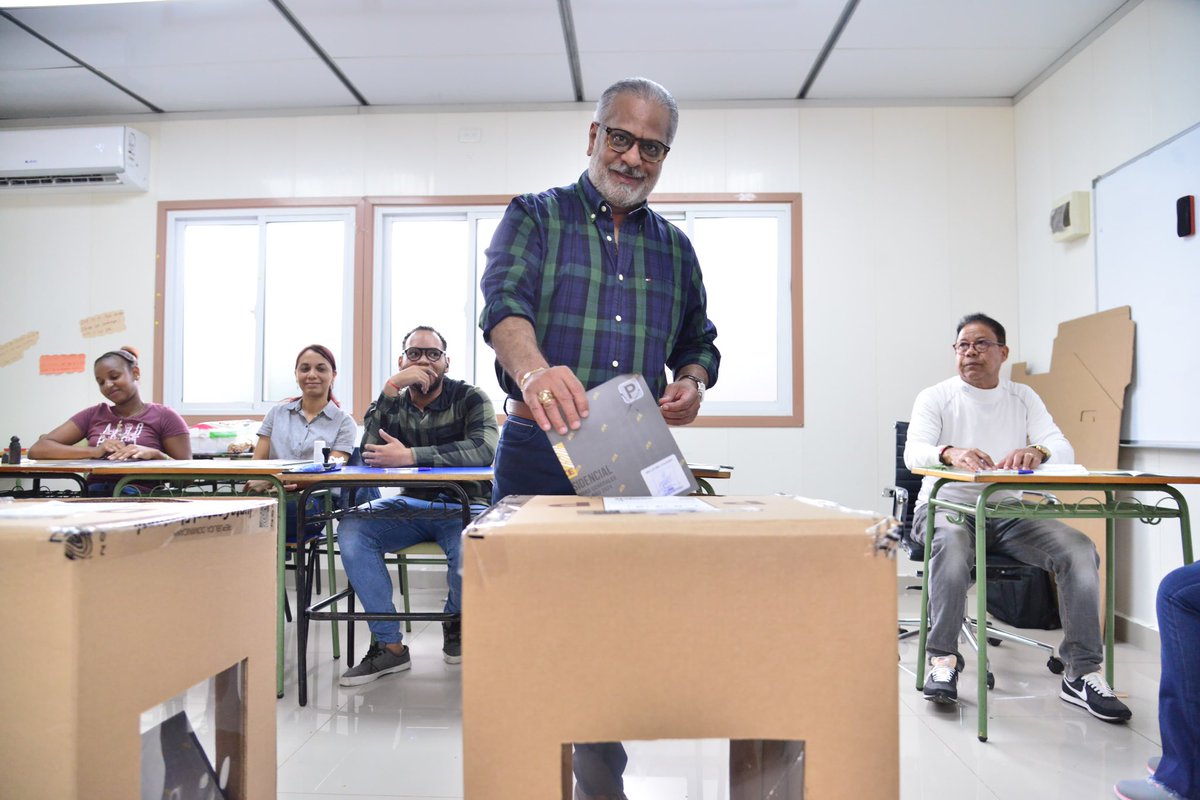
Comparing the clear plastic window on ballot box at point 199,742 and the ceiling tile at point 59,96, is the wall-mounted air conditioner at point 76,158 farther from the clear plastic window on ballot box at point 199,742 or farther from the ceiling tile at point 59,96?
the clear plastic window on ballot box at point 199,742

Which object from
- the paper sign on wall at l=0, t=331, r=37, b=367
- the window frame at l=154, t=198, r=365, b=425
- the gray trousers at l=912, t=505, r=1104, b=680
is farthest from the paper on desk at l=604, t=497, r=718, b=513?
the paper sign on wall at l=0, t=331, r=37, b=367

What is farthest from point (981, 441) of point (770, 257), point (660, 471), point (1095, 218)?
point (660, 471)

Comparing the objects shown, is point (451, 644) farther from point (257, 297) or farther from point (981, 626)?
point (257, 297)

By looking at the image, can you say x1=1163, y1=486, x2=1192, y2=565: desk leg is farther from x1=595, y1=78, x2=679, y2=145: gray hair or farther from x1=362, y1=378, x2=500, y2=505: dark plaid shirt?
x1=362, y1=378, x2=500, y2=505: dark plaid shirt

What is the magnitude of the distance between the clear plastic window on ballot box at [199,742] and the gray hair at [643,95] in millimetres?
942

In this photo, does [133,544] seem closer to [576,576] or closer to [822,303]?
[576,576]

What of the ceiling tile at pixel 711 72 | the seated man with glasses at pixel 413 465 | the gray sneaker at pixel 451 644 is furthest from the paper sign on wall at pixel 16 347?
the ceiling tile at pixel 711 72

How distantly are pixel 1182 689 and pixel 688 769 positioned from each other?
134 centimetres

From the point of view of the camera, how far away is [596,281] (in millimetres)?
1251

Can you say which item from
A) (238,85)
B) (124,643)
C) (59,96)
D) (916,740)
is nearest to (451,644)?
(916,740)

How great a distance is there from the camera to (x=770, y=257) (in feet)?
13.6

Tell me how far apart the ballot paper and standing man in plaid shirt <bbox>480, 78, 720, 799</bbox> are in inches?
8.8

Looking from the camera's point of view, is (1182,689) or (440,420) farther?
(440,420)

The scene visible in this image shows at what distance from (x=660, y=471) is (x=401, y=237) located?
12.2 feet
